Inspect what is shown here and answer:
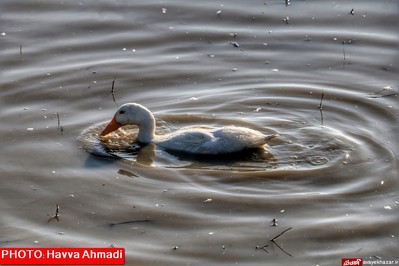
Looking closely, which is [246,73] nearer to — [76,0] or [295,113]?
[295,113]

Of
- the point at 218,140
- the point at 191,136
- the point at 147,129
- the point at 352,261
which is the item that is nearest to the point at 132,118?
the point at 147,129

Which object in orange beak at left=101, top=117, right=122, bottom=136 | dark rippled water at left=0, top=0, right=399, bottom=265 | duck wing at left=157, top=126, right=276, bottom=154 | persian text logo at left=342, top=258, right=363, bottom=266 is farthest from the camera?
orange beak at left=101, top=117, right=122, bottom=136

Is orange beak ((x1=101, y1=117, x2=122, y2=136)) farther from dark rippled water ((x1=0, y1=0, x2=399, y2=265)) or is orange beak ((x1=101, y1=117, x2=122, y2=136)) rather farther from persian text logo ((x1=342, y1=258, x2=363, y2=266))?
persian text logo ((x1=342, y1=258, x2=363, y2=266))

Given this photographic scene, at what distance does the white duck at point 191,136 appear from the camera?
10.9 m

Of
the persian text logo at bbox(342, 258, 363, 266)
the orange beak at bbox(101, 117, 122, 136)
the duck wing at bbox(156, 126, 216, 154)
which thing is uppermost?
the orange beak at bbox(101, 117, 122, 136)

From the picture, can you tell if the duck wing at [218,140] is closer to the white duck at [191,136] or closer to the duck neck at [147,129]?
the white duck at [191,136]

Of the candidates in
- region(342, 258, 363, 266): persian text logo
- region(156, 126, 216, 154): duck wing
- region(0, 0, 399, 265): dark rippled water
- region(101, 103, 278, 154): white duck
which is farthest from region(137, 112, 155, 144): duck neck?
region(342, 258, 363, 266): persian text logo

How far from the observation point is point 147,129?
11375 millimetres

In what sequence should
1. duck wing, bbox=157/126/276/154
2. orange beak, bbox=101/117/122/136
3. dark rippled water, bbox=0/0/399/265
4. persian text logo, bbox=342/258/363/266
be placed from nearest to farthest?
persian text logo, bbox=342/258/363/266, dark rippled water, bbox=0/0/399/265, duck wing, bbox=157/126/276/154, orange beak, bbox=101/117/122/136

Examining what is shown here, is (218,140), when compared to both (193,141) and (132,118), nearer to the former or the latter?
(193,141)

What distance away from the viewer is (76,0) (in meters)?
15.3

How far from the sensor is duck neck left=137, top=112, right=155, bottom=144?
37.2 feet

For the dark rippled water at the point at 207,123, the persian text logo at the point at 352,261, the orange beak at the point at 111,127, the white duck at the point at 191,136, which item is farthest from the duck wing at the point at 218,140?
the persian text logo at the point at 352,261

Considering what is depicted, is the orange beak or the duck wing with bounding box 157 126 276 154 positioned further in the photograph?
the orange beak
